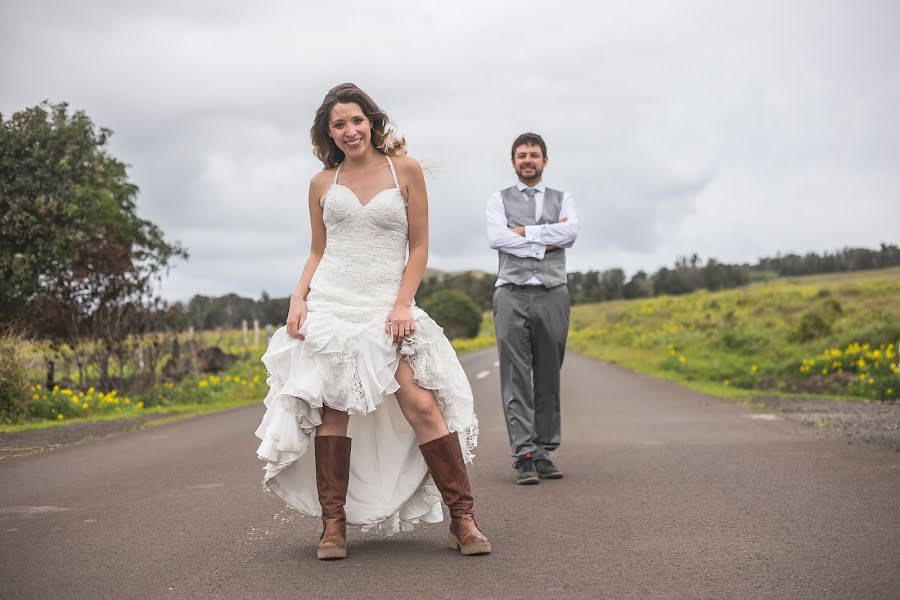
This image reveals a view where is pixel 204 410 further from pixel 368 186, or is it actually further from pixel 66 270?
pixel 368 186

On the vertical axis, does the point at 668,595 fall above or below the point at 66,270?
below

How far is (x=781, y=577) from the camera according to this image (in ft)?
11.4

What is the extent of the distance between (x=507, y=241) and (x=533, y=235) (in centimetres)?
19

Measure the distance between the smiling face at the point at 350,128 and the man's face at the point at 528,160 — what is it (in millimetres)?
2338

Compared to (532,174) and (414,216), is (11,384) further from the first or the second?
(414,216)

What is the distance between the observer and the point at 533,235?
A: 6.31 m

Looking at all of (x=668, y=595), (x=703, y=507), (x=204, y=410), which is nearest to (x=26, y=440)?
(x=204, y=410)

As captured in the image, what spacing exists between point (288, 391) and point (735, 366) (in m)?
16.0

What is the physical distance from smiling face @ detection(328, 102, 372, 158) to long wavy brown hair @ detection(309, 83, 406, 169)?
4cm

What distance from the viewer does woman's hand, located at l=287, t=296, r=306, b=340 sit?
417 cm

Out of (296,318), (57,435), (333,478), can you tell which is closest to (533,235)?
(296,318)

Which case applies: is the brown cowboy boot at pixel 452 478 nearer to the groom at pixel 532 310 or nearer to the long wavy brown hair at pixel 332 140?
the long wavy brown hair at pixel 332 140

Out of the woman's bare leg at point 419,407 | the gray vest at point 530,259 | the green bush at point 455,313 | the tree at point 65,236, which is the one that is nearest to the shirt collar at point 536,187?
the gray vest at point 530,259

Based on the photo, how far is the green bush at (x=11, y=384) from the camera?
37.2 ft
